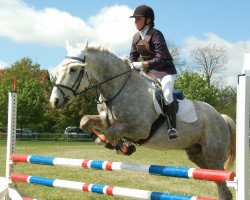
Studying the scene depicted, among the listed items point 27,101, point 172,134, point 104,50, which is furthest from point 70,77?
point 27,101

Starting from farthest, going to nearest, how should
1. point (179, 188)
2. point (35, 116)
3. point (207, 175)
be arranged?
point (35, 116) → point (179, 188) → point (207, 175)

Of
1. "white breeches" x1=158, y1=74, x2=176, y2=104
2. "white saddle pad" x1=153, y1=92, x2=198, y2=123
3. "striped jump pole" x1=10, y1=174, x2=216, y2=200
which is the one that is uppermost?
"white breeches" x1=158, y1=74, x2=176, y2=104

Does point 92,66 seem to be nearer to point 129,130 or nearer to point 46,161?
point 129,130

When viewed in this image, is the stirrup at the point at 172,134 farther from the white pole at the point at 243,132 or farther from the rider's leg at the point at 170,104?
the white pole at the point at 243,132

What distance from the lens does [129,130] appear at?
5453 millimetres

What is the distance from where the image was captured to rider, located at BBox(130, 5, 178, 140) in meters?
5.81

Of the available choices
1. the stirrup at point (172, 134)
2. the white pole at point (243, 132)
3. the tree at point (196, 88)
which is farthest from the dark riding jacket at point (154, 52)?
the tree at point (196, 88)

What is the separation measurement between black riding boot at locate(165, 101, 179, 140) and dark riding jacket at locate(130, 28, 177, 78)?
1.49 ft

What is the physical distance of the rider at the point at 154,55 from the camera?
5812 mm

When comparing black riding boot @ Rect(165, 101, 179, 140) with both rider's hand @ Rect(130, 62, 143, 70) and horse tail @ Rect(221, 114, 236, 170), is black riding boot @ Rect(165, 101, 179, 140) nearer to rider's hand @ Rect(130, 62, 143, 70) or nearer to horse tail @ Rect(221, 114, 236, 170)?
rider's hand @ Rect(130, 62, 143, 70)

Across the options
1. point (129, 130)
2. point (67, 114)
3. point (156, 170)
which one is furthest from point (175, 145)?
point (67, 114)

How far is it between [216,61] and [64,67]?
4521 centimetres

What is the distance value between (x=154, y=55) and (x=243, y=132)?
2543 millimetres

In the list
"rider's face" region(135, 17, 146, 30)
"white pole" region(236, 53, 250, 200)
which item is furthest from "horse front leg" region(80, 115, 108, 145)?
"white pole" region(236, 53, 250, 200)
